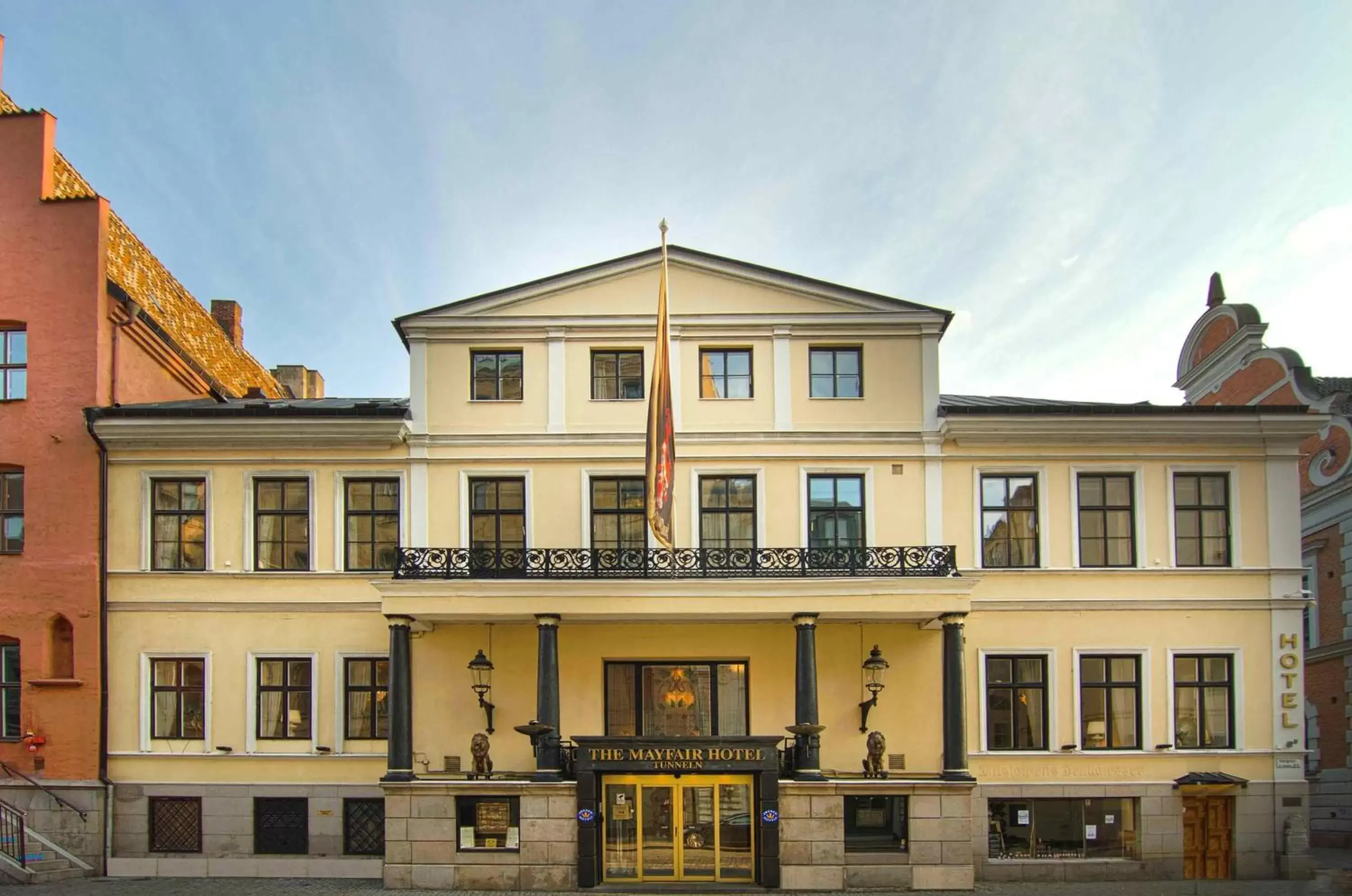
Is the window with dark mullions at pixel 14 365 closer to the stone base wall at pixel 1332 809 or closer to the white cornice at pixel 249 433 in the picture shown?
the white cornice at pixel 249 433

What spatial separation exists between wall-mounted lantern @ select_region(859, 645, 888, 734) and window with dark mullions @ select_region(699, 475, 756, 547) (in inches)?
126

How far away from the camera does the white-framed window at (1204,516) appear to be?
2034 cm

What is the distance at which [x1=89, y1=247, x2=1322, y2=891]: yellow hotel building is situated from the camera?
63.4 feet

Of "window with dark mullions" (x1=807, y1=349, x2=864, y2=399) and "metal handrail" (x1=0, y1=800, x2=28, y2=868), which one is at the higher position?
"window with dark mullions" (x1=807, y1=349, x2=864, y2=399)

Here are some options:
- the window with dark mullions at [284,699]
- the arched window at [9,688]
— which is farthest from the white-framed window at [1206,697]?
the arched window at [9,688]

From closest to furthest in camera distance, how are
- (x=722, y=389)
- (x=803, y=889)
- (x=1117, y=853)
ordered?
(x=803, y=889) < (x=1117, y=853) < (x=722, y=389)

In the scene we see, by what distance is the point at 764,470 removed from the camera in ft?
67.1

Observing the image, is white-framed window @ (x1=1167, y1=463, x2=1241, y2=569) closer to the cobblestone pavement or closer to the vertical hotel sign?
the vertical hotel sign

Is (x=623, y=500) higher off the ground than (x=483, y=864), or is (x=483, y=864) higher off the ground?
(x=623, y=500)

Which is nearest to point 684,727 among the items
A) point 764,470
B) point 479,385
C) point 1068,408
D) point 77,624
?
point 764,470

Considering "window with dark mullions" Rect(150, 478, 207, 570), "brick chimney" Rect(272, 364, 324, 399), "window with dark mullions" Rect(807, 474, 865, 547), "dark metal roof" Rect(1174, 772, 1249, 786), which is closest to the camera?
"dark metal roof" Rect(1174, 772, 1249, 786)

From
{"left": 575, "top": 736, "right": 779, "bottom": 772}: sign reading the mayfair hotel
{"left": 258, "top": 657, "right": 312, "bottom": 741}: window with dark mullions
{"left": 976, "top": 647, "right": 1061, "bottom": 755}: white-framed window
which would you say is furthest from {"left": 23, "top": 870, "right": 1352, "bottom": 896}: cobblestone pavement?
{"left": 258, "top": 657, "right": 312, "bottom": 741}: window with dark mullions

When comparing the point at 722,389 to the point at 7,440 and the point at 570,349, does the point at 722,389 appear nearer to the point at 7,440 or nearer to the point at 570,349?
the point at 570,349

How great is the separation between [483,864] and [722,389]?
1027 centimetres
